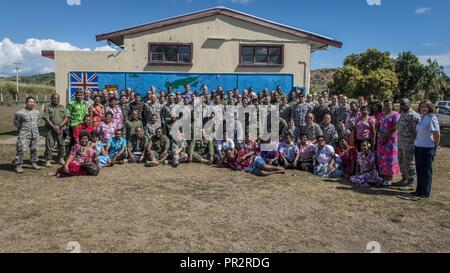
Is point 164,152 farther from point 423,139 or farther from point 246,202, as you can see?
point 423,139

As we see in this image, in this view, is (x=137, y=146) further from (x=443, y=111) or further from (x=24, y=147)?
(x=443, y=111)

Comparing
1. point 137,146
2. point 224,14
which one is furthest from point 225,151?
point 224,14

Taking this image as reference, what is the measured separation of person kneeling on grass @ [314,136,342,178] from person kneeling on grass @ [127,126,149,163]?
459cm

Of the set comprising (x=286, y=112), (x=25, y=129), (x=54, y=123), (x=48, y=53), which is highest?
(x=48, y=53)

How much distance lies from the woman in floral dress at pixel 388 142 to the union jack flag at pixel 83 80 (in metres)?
10.9

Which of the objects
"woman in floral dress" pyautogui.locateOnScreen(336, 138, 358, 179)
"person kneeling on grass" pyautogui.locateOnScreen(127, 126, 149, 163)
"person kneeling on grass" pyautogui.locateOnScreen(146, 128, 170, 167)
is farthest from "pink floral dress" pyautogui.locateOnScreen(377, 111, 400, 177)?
"person kneeling on grass" pyautogui.locateOnScreen(127, 126, 149, 163)

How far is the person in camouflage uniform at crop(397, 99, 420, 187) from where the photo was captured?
23.9ft

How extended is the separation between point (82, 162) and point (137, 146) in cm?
216

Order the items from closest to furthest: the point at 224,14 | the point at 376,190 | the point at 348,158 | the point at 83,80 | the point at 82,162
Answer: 1. the point at 376,190
2. the point at 82,162
3. the point at 348,158
4. the point at 83,80
5. the point at 224,14

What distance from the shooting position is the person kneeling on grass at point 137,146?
998 centimetres

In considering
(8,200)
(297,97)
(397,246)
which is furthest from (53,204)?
(297,97)

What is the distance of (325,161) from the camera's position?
8836 millimetres

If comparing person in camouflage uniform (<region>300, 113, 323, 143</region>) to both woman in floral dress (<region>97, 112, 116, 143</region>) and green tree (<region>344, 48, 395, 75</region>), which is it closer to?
woman in floral dress (<region>97, 112, 116, 143</region>)

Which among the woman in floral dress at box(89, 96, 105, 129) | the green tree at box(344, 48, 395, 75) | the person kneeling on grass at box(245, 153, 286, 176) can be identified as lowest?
the person kneeling on grass at box(245, 153, 286, 176)
